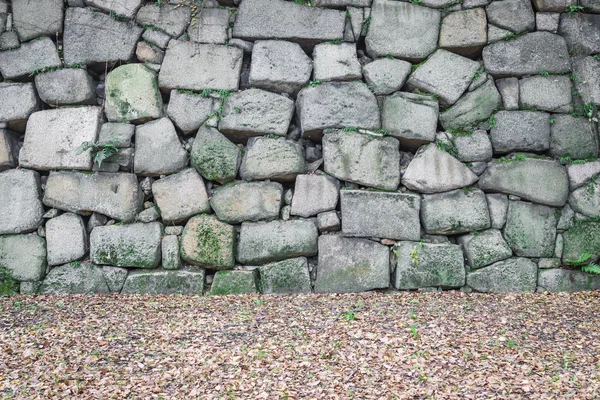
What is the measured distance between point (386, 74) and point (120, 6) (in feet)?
8.93

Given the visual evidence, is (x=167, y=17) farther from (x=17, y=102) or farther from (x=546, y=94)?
(x=546, y=94)

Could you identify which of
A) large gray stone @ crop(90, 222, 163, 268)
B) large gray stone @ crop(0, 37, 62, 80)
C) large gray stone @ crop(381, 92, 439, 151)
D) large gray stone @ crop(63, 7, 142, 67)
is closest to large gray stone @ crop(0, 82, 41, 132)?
large gray stone @ crop(0, 37, 62, 80)

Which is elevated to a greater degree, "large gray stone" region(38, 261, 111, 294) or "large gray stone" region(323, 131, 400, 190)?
"large gray stone" region(323, 131, 400, 190)

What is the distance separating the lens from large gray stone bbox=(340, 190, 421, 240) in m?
4.89

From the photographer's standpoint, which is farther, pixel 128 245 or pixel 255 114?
pixel 255 114

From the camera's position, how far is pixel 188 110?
16.7ft

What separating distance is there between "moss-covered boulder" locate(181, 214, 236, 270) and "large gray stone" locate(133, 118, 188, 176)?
0.57 meters

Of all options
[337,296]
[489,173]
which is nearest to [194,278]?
[337,296]

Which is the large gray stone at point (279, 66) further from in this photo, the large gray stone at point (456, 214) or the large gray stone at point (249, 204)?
the large gray stone at point (456, 214)

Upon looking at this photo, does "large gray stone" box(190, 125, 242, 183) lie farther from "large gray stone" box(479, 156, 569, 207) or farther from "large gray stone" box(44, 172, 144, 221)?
"large gray stone" box(479, 156, 569, 207)

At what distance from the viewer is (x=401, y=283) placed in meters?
4.87

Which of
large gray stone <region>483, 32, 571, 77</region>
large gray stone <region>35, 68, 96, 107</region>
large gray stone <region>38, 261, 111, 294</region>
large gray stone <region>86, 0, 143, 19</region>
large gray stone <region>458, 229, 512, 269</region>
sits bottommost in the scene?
large gray stone <region>38, 261, 111, 294</region>

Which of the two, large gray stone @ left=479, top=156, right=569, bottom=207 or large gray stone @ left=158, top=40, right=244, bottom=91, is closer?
large gray stone @ left=479, top=156, right=569, bottom=207

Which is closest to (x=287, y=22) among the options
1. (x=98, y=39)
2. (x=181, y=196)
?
(x=98, y=39)
